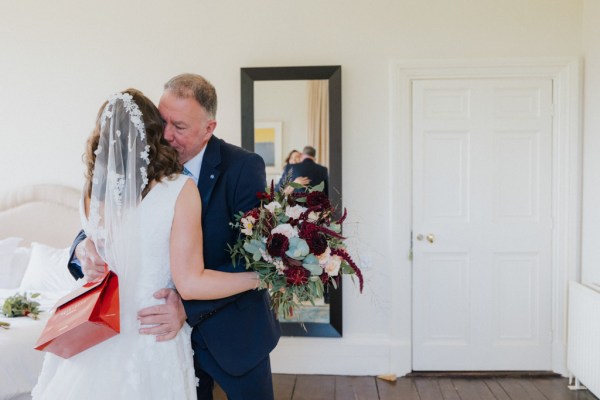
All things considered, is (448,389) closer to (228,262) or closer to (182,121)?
(228,262)

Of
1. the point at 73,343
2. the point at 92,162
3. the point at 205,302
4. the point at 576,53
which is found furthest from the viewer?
the point at 576,53

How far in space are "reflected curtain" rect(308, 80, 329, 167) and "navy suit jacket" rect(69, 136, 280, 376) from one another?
1876mm

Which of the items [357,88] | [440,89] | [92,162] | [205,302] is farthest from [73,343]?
[440,89]

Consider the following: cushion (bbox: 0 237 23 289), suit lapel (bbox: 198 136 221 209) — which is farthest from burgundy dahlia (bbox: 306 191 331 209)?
cushion (bbox: 0 237 23 289)

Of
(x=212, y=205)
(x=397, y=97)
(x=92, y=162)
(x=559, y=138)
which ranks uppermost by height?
(x=397, y=97)

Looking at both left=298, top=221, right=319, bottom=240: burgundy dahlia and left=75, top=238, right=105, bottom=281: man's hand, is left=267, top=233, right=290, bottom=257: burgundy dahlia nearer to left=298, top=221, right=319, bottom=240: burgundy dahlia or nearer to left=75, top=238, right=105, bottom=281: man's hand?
left=298, top=221, right=319, bottom=240: burgundy dahlia

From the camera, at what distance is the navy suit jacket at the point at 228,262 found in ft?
6.01

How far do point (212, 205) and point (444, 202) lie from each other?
7.87 ft

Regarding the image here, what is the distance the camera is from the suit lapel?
1841 mm

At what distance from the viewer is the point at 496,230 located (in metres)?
3.83

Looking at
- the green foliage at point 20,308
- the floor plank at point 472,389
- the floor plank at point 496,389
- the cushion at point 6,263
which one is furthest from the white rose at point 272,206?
the cushion at point 6,263

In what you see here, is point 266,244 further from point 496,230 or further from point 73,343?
point 496,230

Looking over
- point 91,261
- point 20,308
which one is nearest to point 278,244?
point 91,261

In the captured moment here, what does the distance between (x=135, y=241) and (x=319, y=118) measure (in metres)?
2.34
